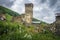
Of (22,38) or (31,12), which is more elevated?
(31,12)

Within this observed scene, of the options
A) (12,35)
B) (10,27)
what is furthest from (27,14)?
(12,35)

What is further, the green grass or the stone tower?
the stone tower

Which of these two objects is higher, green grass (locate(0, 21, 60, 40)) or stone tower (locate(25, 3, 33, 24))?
stone tower (locate(25, 3, 33, 24))

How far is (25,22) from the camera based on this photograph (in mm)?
37500

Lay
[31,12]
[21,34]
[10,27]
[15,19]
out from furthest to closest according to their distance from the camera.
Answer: [31,12]
[15,19]
[10,27]
[21,34]

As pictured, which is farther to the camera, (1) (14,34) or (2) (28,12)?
(2) (28,12)

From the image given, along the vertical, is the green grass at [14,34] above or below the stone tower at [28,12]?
below

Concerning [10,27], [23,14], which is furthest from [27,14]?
[10,27]

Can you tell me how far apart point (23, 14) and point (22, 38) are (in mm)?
17030

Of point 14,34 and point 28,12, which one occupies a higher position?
point 28,12

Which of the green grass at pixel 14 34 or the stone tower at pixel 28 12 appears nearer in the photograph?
the green grass at pixel 14 34

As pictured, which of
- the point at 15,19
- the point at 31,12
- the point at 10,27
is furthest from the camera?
the point at 31,12

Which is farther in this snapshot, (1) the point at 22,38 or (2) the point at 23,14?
(2) the point at 23,14

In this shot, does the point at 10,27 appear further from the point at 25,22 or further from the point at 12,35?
the point at 25,22
